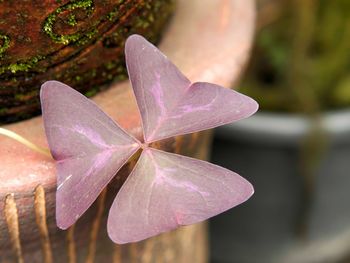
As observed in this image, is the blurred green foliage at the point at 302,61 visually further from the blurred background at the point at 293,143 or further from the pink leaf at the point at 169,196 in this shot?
the pink leaf at the point at 169,196

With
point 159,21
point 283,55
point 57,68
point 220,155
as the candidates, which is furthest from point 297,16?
point 57,68

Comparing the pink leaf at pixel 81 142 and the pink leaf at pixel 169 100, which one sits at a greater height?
the pink leaf at pixel 169 100

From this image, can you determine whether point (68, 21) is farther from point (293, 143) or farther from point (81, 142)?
point (293, 143)

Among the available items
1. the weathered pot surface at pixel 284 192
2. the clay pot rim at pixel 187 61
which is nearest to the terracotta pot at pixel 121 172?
the clay pot rim at pixel 187 61

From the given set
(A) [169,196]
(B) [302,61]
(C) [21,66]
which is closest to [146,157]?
(A) [169,196]

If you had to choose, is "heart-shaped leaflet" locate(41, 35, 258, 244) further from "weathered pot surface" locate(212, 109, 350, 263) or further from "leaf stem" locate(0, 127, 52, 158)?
"weathered pot surface" locate(212, 109, 350, 263)

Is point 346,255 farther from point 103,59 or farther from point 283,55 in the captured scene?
point 103,59
